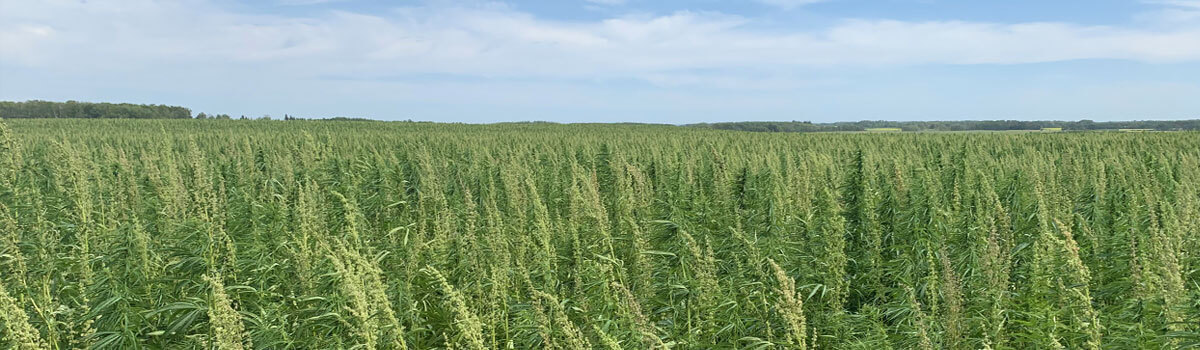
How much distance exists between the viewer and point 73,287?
15.8 ft

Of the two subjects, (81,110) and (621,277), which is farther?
(81,110)

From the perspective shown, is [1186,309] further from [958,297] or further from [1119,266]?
[1119,266]

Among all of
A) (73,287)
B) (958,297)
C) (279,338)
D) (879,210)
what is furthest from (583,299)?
(73,287)

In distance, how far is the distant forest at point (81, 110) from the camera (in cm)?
8038

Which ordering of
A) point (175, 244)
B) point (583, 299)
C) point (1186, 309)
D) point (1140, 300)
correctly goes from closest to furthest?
point (1186, 309) < point (1140, 300) < point (583, 299) < point (175, 244)

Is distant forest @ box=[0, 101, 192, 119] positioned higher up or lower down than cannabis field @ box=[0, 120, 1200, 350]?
higher up

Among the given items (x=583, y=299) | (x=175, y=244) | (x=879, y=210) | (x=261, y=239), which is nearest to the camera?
(x=583, y=299)

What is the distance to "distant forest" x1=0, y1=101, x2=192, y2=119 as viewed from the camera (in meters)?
80.4

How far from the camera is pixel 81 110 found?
8244 cm

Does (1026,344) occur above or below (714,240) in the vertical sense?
below

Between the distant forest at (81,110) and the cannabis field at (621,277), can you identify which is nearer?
the cannabis field at (621,277)

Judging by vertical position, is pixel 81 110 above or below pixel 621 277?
above

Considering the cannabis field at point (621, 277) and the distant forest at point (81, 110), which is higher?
the distant forest at point (81, 110)

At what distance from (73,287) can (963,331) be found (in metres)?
6.63
